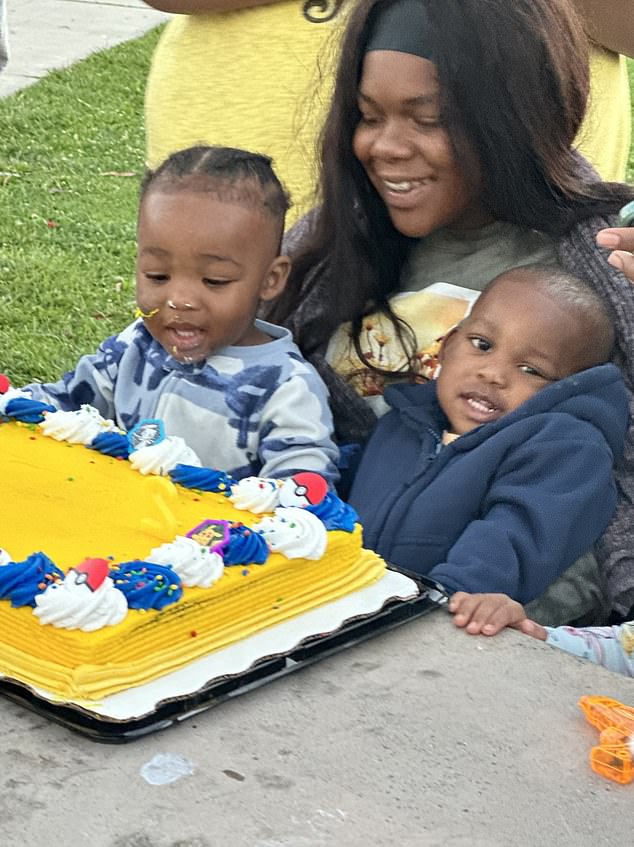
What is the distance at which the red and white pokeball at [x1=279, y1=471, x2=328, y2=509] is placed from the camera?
87.0 inches

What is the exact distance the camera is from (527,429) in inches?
103

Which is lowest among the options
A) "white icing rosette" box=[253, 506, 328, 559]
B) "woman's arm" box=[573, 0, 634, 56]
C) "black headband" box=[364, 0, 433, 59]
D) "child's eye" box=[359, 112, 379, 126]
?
"white icing rosette" box=[253, 506, 328, 559]

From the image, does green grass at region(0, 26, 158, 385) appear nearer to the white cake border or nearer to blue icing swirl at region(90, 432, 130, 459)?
blue icing swirl at region(90, 432, 130, 459)

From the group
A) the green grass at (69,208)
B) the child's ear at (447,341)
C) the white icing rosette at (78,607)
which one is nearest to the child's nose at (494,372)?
the child's ear at (447,341)

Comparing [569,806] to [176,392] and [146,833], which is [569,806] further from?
[176,392]

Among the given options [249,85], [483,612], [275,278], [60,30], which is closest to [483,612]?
[483,612]

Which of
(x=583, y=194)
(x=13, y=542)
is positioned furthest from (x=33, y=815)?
(x=583, y=194)

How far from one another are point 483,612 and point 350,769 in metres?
0.45

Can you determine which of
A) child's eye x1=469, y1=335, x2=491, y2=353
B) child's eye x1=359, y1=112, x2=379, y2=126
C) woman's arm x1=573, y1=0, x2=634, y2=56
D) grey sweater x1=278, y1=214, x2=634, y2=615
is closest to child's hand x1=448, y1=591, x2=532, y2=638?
grey sweater x1=278, y1=214, x2=634, y2=615

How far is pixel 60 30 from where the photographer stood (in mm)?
10602

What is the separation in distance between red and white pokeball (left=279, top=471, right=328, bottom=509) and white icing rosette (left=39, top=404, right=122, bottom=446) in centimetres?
38

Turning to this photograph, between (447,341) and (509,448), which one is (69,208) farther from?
(509,448)

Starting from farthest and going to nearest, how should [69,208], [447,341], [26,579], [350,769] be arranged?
1. [69,208]
2. [447,341]
3. [26,579]
4. [350,769]

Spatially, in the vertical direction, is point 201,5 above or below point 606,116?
above
